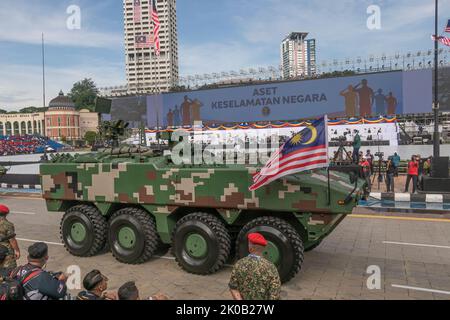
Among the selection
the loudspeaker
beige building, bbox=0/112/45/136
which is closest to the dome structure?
beige building, bbox=0/112/45/136

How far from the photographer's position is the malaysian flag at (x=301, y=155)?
582 centimetres

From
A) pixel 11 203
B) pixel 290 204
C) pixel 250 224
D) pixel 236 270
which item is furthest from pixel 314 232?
pixel 11 203

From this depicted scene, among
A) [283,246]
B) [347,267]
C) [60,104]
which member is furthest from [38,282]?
[60,104]

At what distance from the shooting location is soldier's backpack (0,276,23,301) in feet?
12.0

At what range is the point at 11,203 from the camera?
1625cm

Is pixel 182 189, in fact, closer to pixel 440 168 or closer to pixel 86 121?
pixel 440 168

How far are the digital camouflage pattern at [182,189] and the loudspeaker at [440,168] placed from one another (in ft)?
27.4

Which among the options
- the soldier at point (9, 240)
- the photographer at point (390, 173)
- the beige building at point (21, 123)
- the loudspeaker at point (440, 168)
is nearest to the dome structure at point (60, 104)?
the beige building at point (21, 123)

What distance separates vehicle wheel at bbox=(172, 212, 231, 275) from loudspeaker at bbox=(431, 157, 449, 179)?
10561 millimetres

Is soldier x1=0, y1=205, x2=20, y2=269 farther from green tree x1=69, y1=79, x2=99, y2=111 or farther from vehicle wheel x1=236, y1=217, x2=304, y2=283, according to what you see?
green tree x1=69, y1=79, x2=99, y2=111

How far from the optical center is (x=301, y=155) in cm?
591
